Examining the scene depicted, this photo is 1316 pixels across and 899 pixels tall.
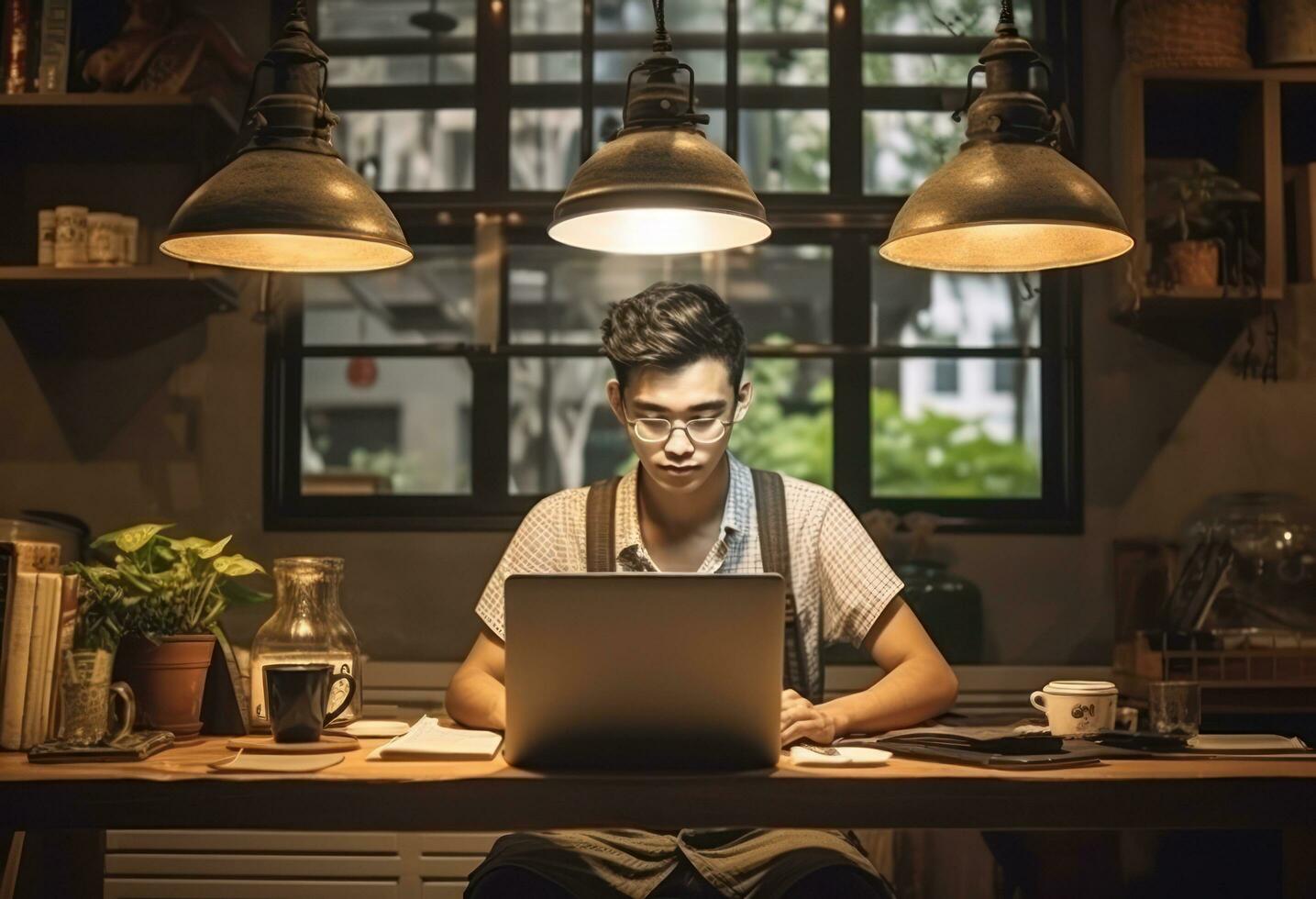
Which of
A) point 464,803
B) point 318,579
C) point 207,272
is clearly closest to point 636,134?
point 318,579

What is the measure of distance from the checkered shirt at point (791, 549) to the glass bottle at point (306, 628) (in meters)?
0.48

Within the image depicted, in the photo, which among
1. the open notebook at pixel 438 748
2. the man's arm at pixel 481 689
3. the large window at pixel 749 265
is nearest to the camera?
the open notebook at pixel 438 748

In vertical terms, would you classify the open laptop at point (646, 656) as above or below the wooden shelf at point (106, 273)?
below

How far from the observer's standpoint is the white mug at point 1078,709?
6.23 feet

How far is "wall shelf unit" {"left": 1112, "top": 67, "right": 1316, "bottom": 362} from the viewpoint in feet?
10.5

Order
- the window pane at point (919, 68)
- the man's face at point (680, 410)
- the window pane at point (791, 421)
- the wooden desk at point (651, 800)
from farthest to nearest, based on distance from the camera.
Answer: the window pane at point (791, 421) < the window pane at point (919, 68) < the man's face at point (680, 410) < the wooden desk at point (651, 800)

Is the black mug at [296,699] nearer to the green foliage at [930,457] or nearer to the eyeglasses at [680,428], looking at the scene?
the eyeglasses at [680,428]

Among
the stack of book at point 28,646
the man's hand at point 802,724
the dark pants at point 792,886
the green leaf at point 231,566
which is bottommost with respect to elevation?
the dark pants at point 792,886

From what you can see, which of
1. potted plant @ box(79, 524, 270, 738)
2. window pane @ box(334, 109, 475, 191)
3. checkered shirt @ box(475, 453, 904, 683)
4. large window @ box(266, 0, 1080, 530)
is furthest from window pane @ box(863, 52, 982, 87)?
potted plant @ box(79, 524, 270, 738)

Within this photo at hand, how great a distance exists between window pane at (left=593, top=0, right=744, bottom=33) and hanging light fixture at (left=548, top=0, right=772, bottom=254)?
162 centimetres

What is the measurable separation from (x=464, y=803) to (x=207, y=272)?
1994 millimetres

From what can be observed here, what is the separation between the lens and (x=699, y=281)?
3.66 meters

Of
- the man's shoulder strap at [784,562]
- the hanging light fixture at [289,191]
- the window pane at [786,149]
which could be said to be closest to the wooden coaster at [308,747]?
the hanging light fixture at [289,191]

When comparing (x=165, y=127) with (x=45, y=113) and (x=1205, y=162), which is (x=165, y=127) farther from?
Answer: (x=1205, y=162)
